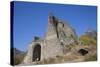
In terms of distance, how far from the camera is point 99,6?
2.48m

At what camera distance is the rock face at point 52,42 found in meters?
2.16

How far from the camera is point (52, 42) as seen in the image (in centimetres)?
224

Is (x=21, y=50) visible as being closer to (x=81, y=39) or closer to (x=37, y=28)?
(x=37, y=28)

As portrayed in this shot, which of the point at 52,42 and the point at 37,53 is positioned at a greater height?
the point at 52,42

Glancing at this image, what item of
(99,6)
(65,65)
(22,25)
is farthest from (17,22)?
(99,6)

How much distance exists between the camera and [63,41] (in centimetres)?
229

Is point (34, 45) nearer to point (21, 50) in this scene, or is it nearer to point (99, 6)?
point (21, 50)

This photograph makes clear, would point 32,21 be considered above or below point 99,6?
below

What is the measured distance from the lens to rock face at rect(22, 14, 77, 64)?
7.07 feet
